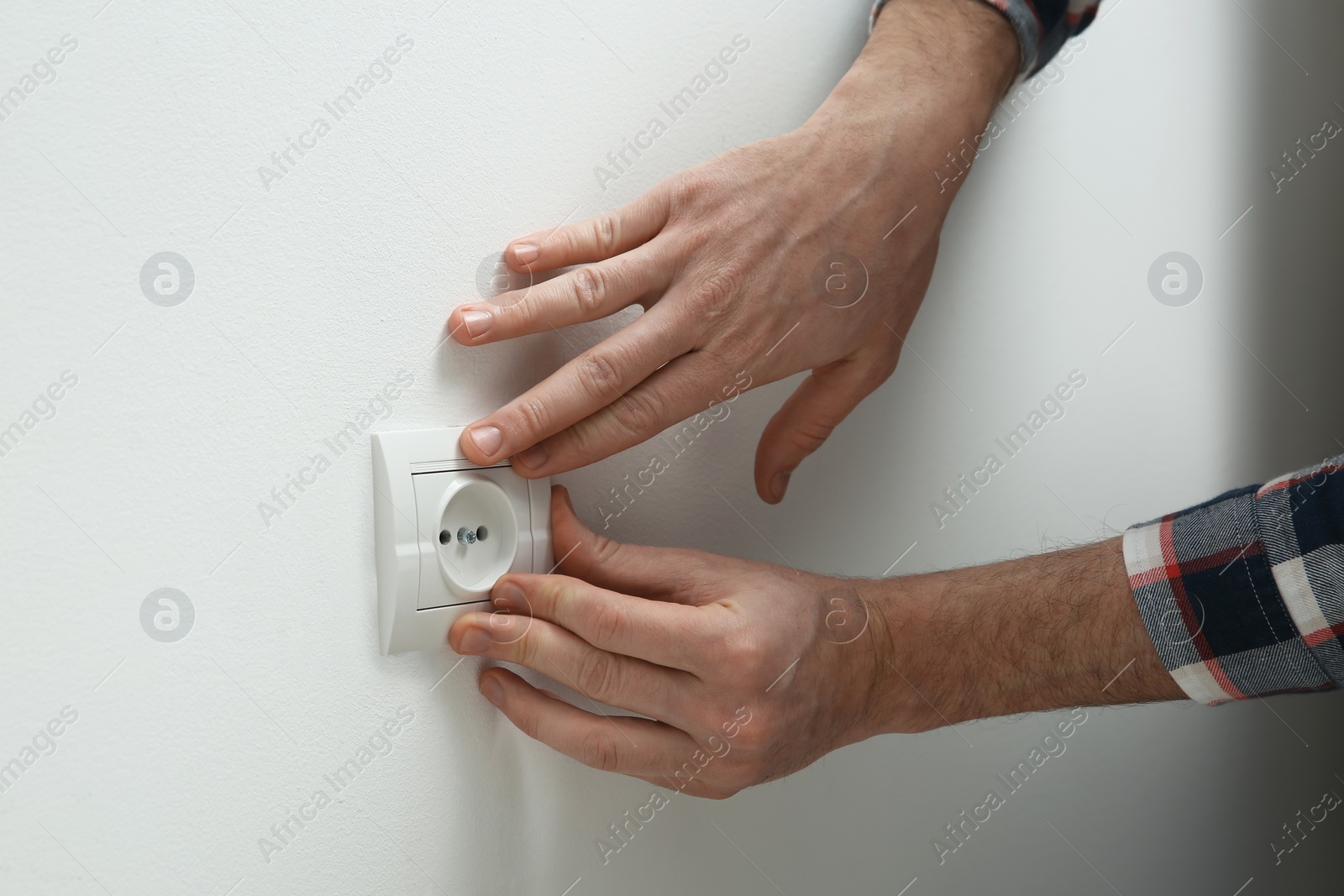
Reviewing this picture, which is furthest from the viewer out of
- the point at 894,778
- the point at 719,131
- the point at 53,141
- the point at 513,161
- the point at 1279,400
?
the point at 1279,400

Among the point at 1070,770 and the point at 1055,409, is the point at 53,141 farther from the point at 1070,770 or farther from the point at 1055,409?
the point at 1070,770

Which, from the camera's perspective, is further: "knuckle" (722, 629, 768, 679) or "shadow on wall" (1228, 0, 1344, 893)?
"shadow on wall" (1228, 0, 1344, 893)

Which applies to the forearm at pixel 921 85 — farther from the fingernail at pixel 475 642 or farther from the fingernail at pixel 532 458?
the fingernail at pixel 475 642

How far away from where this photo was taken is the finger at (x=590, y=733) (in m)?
0.58

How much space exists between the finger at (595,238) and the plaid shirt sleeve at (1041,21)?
1.09ft

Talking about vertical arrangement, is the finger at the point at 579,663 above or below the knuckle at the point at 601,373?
below

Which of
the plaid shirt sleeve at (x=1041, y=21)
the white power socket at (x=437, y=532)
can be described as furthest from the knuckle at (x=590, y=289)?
the plaid shirt sleeve at (x=1041, y=21)

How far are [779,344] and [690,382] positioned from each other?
0.08 meters

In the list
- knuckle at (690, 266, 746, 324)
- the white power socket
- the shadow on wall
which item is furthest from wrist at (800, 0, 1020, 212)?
the shadow on wall

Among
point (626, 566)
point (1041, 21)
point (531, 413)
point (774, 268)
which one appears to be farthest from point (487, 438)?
point (1041, 21)

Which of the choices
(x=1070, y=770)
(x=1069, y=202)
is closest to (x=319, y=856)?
(x=1070, y=770)

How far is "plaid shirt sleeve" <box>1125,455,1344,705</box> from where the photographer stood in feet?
1.81

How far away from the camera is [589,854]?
0.67 m

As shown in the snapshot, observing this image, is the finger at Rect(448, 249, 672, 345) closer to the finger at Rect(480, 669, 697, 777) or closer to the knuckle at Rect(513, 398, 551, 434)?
the knuckle at Rect(513, 398, 551, 434)
